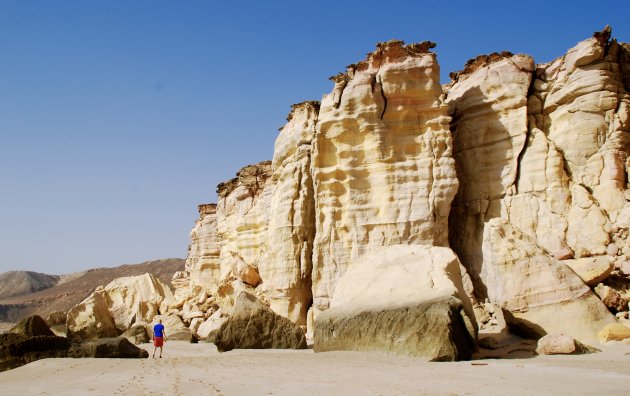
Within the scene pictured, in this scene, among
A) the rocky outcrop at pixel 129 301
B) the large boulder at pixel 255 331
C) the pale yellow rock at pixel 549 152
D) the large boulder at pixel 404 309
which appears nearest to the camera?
the large boulder at pixel 404 309

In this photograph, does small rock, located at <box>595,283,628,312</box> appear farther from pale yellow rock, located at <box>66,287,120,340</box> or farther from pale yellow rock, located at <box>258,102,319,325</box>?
pale yellow rock, located at <box>66,287,120,340</box>

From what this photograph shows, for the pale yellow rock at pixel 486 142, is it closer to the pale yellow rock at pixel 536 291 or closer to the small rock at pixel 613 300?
the pale yellow rock at pixel 536 291

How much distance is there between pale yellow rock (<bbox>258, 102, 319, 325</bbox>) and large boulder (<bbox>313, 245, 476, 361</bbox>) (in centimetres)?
555

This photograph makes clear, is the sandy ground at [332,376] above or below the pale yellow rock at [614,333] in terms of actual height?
below

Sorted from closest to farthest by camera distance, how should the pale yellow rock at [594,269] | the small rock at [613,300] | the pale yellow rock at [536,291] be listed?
the pale yellow rock at [536,291] → the small rock at [613,300] → the pale yellow rock at [594,269]

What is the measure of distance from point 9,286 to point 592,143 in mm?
83654

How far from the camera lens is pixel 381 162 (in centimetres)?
1658

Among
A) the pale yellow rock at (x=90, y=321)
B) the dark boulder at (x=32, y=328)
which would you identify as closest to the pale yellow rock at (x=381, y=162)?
the dark boulder at (x=32, y=328)

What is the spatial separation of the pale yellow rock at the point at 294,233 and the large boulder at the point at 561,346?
348 inches

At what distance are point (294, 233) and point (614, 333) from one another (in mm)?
9950

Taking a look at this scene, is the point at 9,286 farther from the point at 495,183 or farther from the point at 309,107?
the point at 495,183

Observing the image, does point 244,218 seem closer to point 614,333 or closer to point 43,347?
point 43,347

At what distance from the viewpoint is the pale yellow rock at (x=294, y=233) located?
1773 cm

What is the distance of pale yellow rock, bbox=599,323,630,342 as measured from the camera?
1036cm
